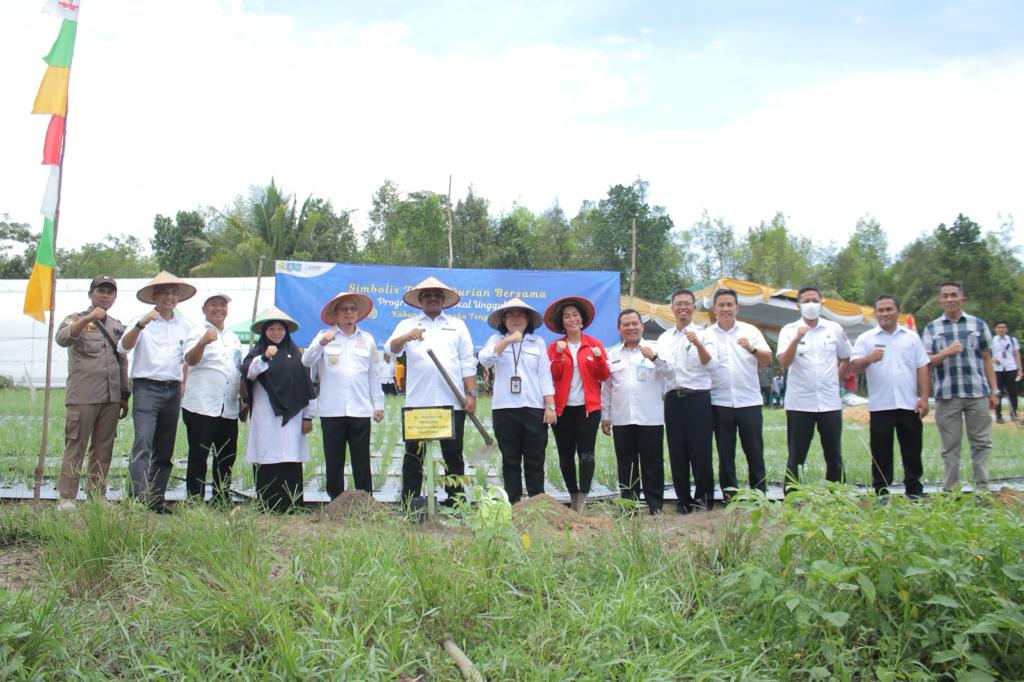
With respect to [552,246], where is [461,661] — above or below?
below

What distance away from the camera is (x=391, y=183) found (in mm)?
37406

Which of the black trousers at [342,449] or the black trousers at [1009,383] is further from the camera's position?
the black trousers at [1009,383]

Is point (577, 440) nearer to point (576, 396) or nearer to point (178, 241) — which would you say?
point (576, 396)

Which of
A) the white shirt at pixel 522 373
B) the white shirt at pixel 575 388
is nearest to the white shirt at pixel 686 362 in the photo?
the white shirt at pixel 575 388

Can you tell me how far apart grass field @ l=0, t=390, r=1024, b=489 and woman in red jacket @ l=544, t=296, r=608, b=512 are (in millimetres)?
1056

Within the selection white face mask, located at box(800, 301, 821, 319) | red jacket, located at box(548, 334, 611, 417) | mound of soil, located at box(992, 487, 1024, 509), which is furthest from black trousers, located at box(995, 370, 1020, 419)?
red jacket, located at box(548, 334, 611, 417)

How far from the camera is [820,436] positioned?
6.21m

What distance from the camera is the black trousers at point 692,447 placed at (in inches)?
238

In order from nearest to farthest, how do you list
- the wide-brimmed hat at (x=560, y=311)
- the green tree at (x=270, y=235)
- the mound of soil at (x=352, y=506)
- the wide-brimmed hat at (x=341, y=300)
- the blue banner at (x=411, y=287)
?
the mound of soil at (x=352, y=506) < the wide-brimmed hat at (x=341, y=300) < the wide-brimmed hat at (x=560, y=311) < the blue banner at (x=411, y=287) < the green tree at (x=270, y=235)

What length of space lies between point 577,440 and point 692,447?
90 centimetres

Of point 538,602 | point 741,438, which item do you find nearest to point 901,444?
point 741,438

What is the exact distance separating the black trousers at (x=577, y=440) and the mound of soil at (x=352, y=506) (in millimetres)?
1727

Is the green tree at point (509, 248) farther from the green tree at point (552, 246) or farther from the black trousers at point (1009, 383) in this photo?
the black trousers at point (1009, 383)

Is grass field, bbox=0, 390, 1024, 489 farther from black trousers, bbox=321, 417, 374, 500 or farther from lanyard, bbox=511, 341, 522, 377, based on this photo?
lanyard, bbox=511, 341, 522, 377
